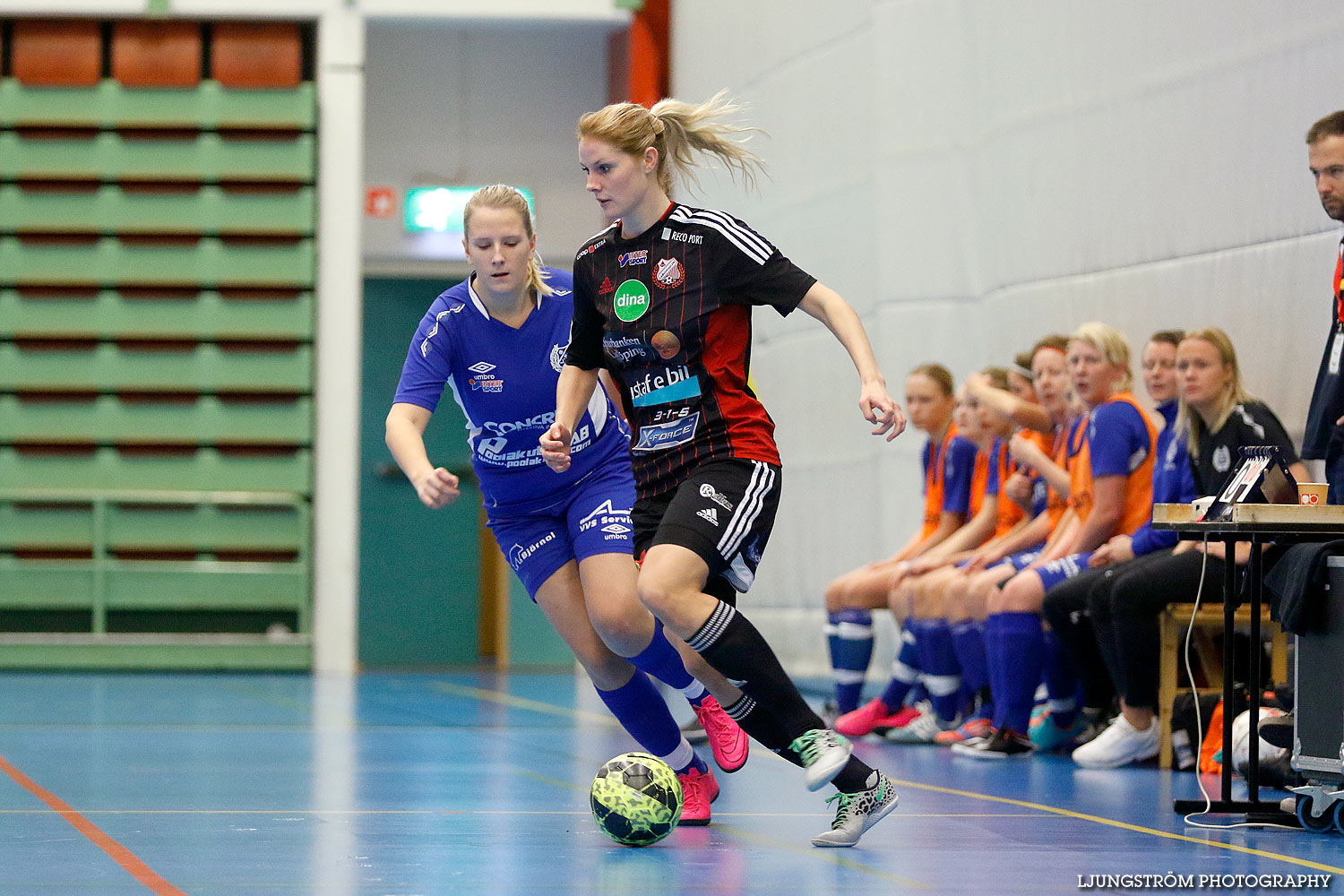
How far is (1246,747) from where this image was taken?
4910 millimetres

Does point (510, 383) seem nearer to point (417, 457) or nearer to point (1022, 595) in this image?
point (417, 457)

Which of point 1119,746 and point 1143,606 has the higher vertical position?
point 1143,606

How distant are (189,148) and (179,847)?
972 cm

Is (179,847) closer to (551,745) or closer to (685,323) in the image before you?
(685,323)

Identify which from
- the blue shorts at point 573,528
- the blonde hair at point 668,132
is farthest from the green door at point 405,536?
the blonde hair at point 668,132

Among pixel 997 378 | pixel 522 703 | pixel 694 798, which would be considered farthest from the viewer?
pixel 522 703

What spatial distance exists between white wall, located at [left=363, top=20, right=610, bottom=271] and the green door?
572mm

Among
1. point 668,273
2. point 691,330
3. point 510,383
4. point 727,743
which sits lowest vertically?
point 727,743

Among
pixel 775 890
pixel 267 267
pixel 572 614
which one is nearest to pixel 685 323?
pixel 572 614

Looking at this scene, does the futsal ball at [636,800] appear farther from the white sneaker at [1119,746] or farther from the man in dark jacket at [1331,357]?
the white sneaker at [1119,746]

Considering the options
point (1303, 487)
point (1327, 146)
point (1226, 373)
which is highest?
point (1327, 146)

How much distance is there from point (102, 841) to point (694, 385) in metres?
1.69

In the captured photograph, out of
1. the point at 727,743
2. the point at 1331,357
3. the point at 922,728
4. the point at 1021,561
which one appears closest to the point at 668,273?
the point at 727,743

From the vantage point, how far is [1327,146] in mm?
4262
